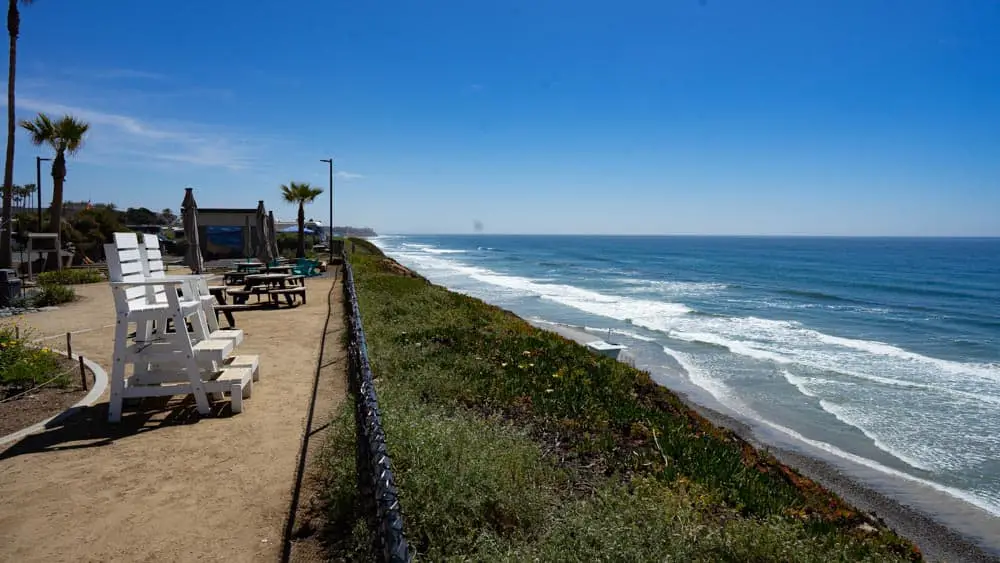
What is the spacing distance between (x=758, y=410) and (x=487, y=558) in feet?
34.0

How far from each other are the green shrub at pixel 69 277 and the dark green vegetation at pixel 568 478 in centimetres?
1330

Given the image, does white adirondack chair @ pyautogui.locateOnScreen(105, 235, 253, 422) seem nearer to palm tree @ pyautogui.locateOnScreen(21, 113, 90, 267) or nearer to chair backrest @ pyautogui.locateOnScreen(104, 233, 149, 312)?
chair backrest @ pyautogui.locateOnScreen(104, 233, 149, 312)

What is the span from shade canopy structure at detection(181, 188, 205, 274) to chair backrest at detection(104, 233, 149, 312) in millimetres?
10765

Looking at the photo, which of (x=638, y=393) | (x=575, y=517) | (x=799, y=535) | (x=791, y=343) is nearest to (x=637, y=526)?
(x=575, y=517)

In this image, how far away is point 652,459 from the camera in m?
5.39

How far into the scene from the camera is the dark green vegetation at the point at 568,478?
3508 millimetres

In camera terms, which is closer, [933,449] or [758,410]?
[933,449]

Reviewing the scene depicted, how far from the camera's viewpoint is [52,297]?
13266 mm

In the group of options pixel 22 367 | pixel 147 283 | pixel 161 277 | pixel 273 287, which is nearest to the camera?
pixel 147 283

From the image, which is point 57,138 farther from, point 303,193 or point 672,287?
point 672,287

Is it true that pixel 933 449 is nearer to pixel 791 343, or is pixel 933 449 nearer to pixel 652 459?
pixel 652 459

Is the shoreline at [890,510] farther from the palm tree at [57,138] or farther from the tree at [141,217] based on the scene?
the tree at [141,217]

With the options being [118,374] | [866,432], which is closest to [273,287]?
[118,374]

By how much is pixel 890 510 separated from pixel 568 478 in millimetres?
5717
